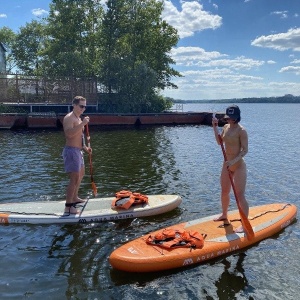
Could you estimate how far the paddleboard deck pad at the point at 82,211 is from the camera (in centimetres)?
870

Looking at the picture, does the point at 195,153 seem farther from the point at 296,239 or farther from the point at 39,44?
the point at 39,44

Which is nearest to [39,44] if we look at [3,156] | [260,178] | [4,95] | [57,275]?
[4,95]

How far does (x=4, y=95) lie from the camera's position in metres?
40.0

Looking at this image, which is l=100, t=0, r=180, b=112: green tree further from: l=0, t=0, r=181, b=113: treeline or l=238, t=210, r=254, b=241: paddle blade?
l=238, t=210, r=254, b=241: paddle blade

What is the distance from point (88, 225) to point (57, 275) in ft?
7.68

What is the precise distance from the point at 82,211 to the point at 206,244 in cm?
362

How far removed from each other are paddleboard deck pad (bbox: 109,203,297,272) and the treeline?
3618cm

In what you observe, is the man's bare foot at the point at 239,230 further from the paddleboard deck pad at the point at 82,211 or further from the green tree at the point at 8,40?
the green tree at the point at 8,40

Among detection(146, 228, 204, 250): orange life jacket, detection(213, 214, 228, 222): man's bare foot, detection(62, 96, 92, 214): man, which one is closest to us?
detection(146, 228, 204, 250): orange life jacket

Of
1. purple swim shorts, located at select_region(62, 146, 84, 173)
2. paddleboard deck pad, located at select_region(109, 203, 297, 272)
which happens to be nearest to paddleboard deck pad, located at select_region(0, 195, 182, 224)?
purple swim shorts, located at select_region(62, 146, 84, 173)

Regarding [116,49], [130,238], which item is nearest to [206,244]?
[130,238]

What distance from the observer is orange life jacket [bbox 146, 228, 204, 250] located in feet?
22.6

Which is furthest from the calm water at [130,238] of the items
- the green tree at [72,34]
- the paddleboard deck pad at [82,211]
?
the green tree at [72,34]

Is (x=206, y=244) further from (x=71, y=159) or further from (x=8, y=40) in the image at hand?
(x=8, y=40)
